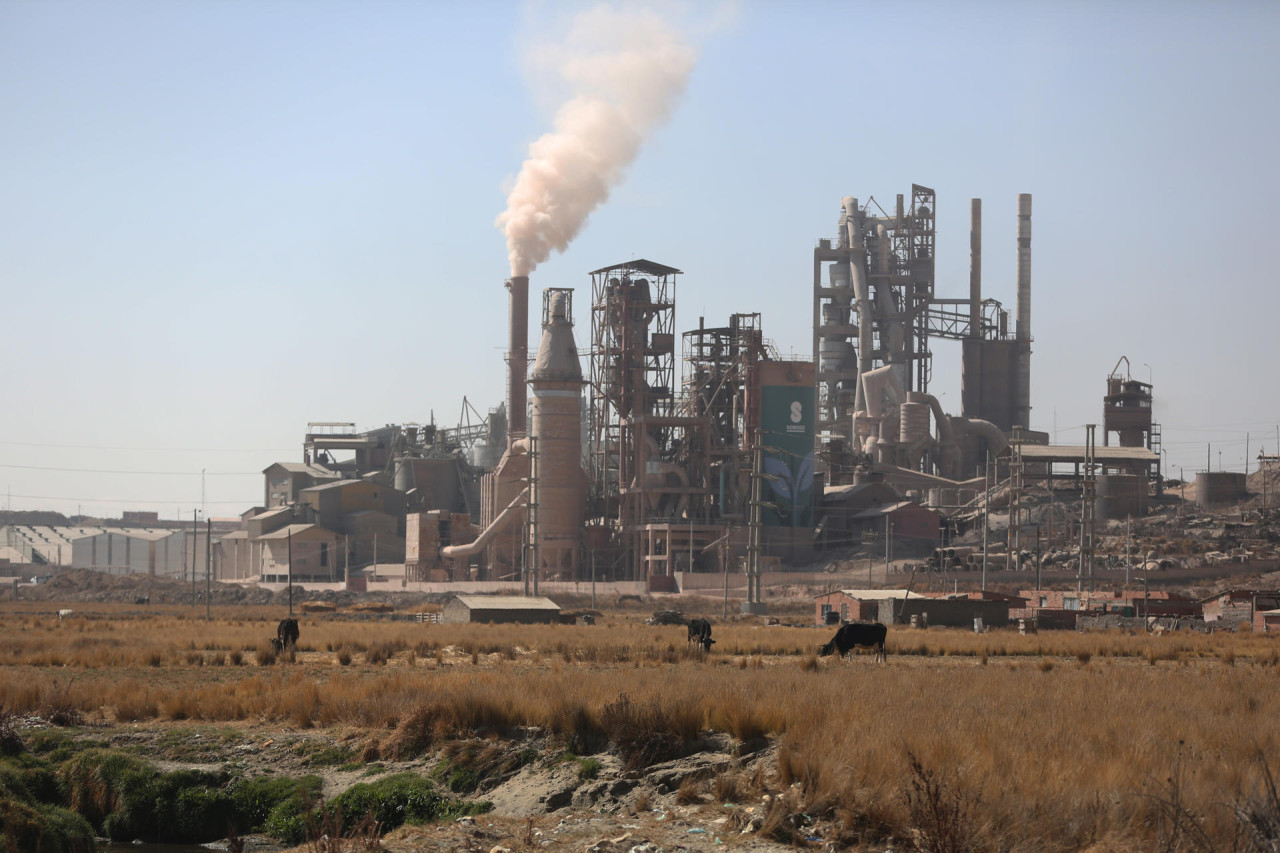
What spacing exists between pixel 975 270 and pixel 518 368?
5788 cm

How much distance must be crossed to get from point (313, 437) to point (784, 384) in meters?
59.9

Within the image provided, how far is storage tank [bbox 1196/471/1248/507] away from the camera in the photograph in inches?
4545

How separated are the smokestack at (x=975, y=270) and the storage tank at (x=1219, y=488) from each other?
35664 mm

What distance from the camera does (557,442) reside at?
98625 millimetres

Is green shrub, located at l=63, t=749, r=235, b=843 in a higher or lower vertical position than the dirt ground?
lower

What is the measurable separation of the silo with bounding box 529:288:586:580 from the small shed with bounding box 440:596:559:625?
33.9 metres

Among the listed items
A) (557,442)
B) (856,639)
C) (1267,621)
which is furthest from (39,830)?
(557,442)

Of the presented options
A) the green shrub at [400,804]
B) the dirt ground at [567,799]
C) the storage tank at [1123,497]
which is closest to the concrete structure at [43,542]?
the storage tank at [1123,497]

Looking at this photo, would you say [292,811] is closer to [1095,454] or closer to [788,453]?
[788,453]

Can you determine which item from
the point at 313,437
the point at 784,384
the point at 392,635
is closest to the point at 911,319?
the point at 784,384

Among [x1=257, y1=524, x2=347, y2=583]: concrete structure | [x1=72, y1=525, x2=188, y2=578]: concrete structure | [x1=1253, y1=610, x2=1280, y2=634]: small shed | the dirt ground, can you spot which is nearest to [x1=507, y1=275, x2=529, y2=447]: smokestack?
[x1=257, y1=524, x2=347, y2=583]: concrete structure

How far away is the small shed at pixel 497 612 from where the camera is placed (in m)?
58.9

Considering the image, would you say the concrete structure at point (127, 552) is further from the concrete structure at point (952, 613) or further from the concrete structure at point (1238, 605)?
the concrete structure at point (1238, 605)

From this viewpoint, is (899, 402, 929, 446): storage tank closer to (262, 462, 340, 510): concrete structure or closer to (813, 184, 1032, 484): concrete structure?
(813, 184, 1032, 484): concrete structure
